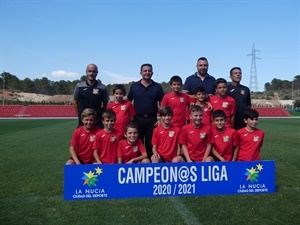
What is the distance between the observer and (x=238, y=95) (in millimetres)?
6969

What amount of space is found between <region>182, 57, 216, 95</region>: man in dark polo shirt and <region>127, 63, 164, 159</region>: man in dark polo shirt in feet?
2.25

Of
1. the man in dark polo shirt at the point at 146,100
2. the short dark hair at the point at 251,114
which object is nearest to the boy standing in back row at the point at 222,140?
the short dark hair at the point at 251,114

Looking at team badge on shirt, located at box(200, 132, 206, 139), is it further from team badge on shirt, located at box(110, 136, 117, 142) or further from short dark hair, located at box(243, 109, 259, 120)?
team badge on shirt, located at box(110, 136, 117, 142)

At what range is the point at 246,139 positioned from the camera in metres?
6.00

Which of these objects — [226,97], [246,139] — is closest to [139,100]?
[226,97]

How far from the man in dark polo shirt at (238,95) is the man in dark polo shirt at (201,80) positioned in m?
0.41

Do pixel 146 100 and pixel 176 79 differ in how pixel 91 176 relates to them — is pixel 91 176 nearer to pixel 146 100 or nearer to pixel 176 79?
pixel 146 100

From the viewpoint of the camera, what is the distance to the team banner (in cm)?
468

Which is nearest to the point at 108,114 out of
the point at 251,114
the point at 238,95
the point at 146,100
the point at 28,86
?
the point at 146,100

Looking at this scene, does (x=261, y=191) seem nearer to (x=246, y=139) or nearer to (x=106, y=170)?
(x=246, y=139)

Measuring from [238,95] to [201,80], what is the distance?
32.6 inches

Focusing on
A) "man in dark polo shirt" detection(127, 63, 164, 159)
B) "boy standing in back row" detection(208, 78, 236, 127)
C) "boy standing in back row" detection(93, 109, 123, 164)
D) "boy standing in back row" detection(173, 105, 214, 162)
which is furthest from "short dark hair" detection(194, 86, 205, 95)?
"boy standing in back row" detection(93, 109, 123, 164)

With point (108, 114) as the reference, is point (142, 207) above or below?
below

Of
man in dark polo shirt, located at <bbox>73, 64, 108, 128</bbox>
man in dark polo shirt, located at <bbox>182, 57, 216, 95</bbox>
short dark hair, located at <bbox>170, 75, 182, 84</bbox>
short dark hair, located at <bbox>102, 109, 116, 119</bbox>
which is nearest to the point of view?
short dark hair, located at <bbox>102, 109, 116, 119</bbox>
